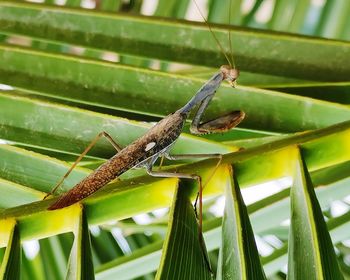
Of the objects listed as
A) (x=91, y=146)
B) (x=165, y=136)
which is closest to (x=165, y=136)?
(x=165, y=136)

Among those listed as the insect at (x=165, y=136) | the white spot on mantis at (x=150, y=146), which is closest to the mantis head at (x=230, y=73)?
the insect at (x=165, y=136)

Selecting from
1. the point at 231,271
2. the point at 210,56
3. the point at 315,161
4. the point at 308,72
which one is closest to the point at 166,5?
the point at 210,56

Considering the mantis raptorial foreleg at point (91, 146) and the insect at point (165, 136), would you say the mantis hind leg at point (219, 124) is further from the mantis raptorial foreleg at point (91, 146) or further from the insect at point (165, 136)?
the mantis raptorial foreleg at point (91, 146)

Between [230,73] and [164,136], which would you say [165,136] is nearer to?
[164,136]

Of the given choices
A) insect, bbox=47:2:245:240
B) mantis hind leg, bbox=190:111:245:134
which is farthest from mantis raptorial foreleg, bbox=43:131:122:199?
mantis hind leg, bbox=190:111:245:134

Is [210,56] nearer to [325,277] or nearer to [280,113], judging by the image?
[280,113]

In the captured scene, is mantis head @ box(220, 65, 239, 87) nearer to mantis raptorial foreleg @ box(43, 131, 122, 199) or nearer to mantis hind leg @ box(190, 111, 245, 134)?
mantis hind leg @ box(190, 111, 245, 134)
